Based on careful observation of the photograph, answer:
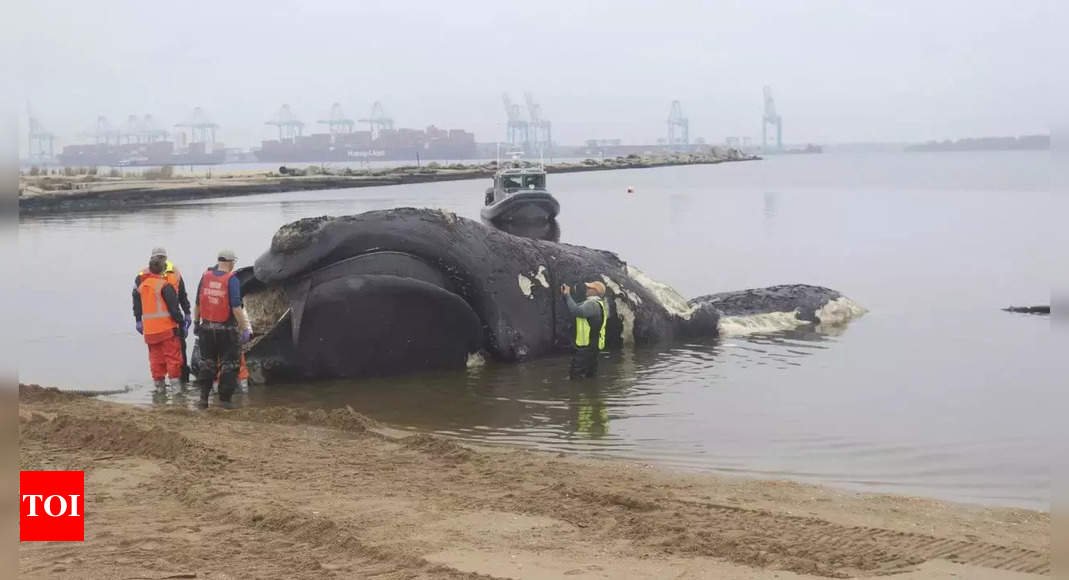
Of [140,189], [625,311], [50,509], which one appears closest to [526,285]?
[625,311]

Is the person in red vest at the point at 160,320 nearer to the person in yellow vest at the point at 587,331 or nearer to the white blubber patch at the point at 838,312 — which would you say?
the person in yellow vest at the point at 587,331

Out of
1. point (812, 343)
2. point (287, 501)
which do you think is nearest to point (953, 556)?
point (287, 501)

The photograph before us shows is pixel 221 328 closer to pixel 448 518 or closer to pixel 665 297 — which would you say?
pixel 448 518

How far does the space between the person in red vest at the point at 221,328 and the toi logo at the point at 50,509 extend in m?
3.94

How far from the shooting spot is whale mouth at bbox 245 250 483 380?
469 inches

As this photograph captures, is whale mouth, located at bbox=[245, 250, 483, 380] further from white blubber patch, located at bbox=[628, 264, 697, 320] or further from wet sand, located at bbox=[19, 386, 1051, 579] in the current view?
white blubber patch, located at bbox=[628, 264, 697, 320]

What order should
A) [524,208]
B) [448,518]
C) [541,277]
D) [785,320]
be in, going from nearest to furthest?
A: [448,518]
[541,277]
[785,320]
[524,208]

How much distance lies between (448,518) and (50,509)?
2.32 meters

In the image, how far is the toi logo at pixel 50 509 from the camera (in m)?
5.87

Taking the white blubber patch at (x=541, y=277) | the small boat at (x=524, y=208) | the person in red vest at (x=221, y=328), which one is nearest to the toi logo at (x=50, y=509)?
the person in red vest at (x=221, y=328)

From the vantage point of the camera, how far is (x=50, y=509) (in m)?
6.21

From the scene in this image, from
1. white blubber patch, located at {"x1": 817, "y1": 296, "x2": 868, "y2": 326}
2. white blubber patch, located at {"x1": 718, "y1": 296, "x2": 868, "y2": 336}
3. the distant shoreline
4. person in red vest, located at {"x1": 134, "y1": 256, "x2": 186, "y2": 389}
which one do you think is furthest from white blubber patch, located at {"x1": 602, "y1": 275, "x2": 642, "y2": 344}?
the distant shoreline

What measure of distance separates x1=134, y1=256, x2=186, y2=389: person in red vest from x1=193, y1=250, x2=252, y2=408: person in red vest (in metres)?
0.81

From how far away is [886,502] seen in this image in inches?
305
